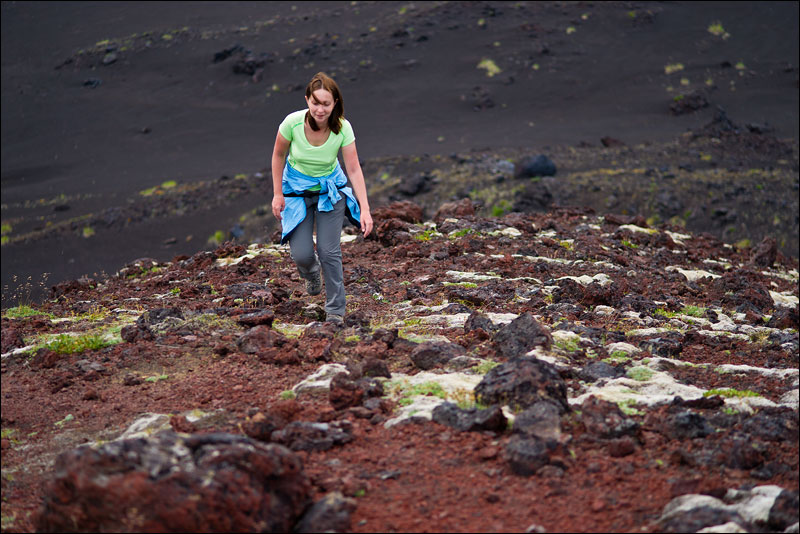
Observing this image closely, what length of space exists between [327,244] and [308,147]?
2.62ft

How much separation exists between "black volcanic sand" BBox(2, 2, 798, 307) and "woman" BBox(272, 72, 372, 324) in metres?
16.3

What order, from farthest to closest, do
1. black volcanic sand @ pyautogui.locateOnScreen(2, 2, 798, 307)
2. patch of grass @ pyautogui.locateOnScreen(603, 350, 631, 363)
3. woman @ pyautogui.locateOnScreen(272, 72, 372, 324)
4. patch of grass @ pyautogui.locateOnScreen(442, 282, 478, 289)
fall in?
black volcanic sand @ pyautogui.locateOnScreen(2, 2, 798, 307), patch of grass @ pyautogui.locateOnScreen(442, 282, 478, 289), woman @ pyautogui.locateOnScreen(272, 72, 372, 324), patch of grass @ pyautogui.locateOnScreen(603, 350, 631, 363)

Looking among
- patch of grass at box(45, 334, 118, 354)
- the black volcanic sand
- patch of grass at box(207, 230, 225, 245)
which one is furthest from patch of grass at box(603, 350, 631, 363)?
patch of grass at box(207, 230, 225, 245)

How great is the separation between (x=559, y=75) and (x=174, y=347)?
37.8 m

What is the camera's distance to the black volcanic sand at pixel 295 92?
2630 cm

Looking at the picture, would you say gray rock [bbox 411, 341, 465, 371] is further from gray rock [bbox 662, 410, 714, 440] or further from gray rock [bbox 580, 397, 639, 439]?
gray rock [bbox 662, 410, 714, 440]

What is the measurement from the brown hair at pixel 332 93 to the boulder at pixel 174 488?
2863mm

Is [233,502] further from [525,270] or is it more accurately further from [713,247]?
[713,247]

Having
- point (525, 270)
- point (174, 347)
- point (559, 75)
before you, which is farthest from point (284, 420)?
point (559, 75)

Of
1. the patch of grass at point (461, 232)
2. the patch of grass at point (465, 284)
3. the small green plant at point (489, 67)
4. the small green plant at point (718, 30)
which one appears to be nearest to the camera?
the patch of grass at point (465, 284)

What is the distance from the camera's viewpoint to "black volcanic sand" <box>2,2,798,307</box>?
26.3 meters

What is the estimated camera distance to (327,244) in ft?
18.8

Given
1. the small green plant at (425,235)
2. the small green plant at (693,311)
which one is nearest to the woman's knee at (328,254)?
the small green plant at (693,311)

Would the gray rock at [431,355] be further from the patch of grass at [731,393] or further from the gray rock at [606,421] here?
the patch of grass at [731,393]
